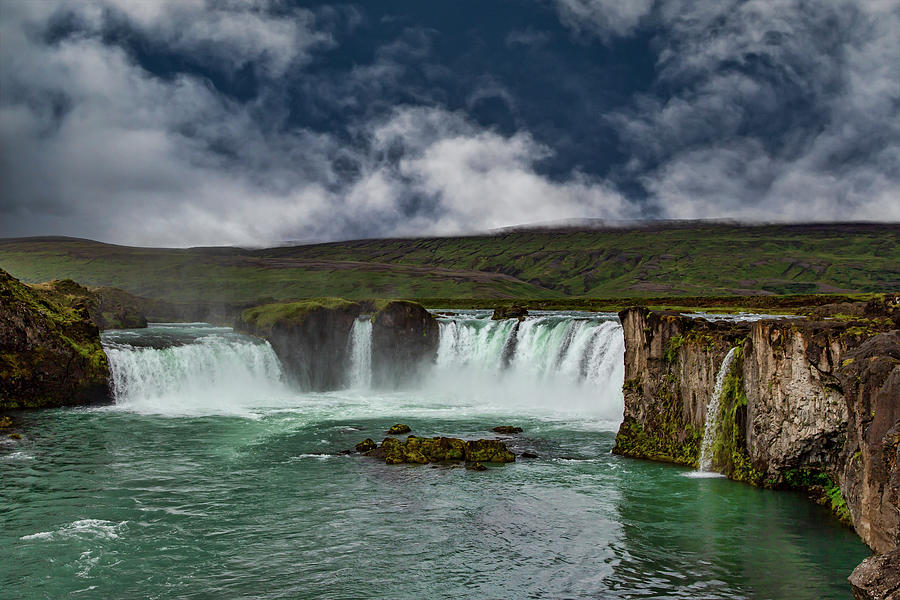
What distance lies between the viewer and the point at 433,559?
65.2ft

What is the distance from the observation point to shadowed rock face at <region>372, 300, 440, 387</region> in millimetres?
67312

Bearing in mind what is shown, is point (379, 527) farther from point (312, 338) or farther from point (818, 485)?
point (312, 338)

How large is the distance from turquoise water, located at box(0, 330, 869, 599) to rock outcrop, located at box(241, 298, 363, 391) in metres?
27.4

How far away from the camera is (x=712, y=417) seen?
29.4 m

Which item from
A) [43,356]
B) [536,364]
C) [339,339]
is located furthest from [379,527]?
[339,339]

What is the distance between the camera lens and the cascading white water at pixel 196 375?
52938 mm

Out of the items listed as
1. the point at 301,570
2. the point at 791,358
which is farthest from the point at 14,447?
the point at 791,358

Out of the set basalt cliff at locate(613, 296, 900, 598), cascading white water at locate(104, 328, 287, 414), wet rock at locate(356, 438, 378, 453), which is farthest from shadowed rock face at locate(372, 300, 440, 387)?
basalt cliff at locate(613, 296, 900, 598)

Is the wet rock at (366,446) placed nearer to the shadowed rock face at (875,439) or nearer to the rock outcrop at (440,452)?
the rock outcrop at (440,452)

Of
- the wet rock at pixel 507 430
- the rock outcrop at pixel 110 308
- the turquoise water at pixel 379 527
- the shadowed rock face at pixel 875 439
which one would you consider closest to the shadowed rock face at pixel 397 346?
the wet rock at pixel 507 430

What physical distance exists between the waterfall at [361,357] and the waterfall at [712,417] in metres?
42.6

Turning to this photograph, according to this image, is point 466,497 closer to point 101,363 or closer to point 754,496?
point 754,496

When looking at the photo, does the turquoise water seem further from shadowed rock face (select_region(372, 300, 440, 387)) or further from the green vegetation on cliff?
shadowed rock face (select_region(372, 300, 440, 387))

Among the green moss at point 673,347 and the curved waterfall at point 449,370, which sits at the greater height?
the green moss at point 673,347
